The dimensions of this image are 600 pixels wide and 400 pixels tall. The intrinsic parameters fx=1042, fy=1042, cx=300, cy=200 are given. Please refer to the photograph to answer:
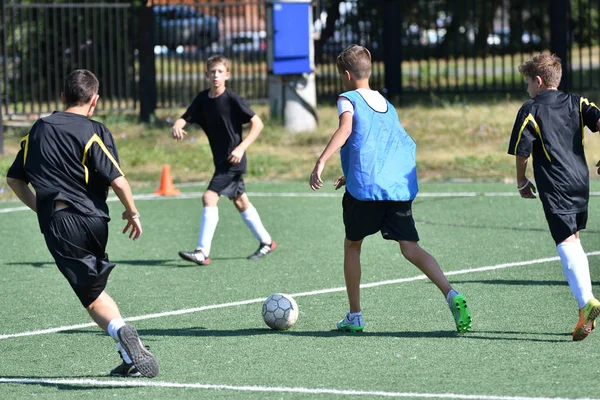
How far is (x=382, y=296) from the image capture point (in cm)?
771

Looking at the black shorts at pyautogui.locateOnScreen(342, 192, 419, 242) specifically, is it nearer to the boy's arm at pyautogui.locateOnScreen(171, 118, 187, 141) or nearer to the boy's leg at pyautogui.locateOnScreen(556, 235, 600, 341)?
the boy's leg at pyautogui.locateOnScreen(556, 235, 600, 341)

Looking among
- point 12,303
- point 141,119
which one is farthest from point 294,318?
point 141,119

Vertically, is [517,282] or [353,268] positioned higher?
[353,268]

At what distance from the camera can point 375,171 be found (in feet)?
20.9

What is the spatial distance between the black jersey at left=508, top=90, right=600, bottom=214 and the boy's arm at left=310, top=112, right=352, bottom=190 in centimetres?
98

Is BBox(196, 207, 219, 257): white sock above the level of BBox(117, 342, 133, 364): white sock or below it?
above

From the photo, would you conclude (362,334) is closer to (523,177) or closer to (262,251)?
(523,177)

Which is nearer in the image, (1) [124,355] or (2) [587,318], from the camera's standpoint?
(1) [124,355]

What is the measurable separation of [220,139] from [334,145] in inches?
135

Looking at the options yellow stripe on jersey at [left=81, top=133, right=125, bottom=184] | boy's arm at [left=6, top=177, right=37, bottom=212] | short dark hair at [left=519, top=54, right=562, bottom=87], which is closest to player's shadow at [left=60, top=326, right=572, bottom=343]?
boy's arm at [left=6, top=177, right=37, bottom=212]

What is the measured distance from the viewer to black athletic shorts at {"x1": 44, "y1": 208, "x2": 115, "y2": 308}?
5688mm

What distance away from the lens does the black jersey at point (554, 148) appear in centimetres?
627

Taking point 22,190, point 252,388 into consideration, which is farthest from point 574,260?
point 22,190

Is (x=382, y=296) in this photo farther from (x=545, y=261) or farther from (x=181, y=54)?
(x=181, y=54)
